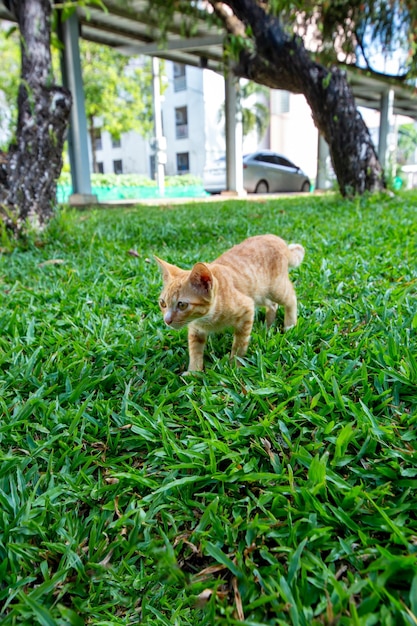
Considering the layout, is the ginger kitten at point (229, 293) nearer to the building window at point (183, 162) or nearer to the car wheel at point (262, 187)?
the car wheel at point (262, 187)

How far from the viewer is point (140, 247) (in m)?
4.81

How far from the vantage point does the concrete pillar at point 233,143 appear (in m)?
14.4

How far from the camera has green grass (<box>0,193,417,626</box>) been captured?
1173 mm

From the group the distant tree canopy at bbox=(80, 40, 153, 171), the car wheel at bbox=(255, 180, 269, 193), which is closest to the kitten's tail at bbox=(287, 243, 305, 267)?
the car wheel at bbox=(255, 180, 269, 193)

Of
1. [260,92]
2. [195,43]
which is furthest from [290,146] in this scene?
[195,43]

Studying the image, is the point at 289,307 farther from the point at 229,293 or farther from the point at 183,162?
the point at 183,162

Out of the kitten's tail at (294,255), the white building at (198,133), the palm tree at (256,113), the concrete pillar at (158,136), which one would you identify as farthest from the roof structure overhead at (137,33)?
the white building at (198,133)

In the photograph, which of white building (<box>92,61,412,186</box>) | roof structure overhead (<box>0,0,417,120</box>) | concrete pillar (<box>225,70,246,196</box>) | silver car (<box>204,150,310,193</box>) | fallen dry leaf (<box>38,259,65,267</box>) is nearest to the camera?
fallen dry leaf (<box>38,259,65,267</box>)

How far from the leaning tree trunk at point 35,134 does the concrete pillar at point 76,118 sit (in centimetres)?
568

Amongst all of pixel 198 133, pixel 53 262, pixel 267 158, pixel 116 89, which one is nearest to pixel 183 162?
pixel 198 133

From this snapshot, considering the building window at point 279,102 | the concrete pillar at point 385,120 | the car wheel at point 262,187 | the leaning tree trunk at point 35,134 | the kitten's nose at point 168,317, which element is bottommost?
the kitten's nose at point 168,317

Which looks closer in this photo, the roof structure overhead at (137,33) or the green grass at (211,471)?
the green grass at (211,471)

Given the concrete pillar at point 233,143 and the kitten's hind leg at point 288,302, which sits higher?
the concrete pillar at point 233,143

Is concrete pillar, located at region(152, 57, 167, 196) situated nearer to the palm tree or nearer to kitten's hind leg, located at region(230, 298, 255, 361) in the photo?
the palm tree
